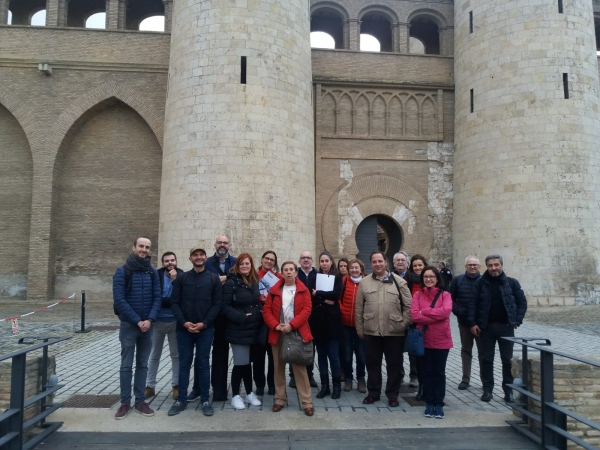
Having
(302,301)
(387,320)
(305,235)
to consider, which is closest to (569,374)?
(387,320)

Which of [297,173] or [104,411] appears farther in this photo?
[297,173]

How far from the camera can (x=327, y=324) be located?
228 inches

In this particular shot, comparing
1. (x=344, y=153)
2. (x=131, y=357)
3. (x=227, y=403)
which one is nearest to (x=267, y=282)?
(x=227, y=403)

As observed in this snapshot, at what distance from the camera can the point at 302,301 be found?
534cm

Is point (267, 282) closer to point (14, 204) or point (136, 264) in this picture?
point (136, 264)

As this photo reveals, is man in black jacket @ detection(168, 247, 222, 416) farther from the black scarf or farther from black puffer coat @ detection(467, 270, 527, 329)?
black puffer coat @ detection(467, 270, 527, 329)

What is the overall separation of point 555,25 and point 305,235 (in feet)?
33.4

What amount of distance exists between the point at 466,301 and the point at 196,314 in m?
3.28

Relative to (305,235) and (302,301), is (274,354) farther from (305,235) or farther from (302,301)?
(305,235)

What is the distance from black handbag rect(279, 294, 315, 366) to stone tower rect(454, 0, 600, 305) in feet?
36.7

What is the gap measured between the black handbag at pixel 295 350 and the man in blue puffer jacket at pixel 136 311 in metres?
1.42

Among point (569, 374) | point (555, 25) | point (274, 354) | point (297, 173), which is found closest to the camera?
point (569, 374)

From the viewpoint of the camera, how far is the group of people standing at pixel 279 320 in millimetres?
5172

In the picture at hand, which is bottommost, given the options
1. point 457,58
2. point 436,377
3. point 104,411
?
point 104,411
